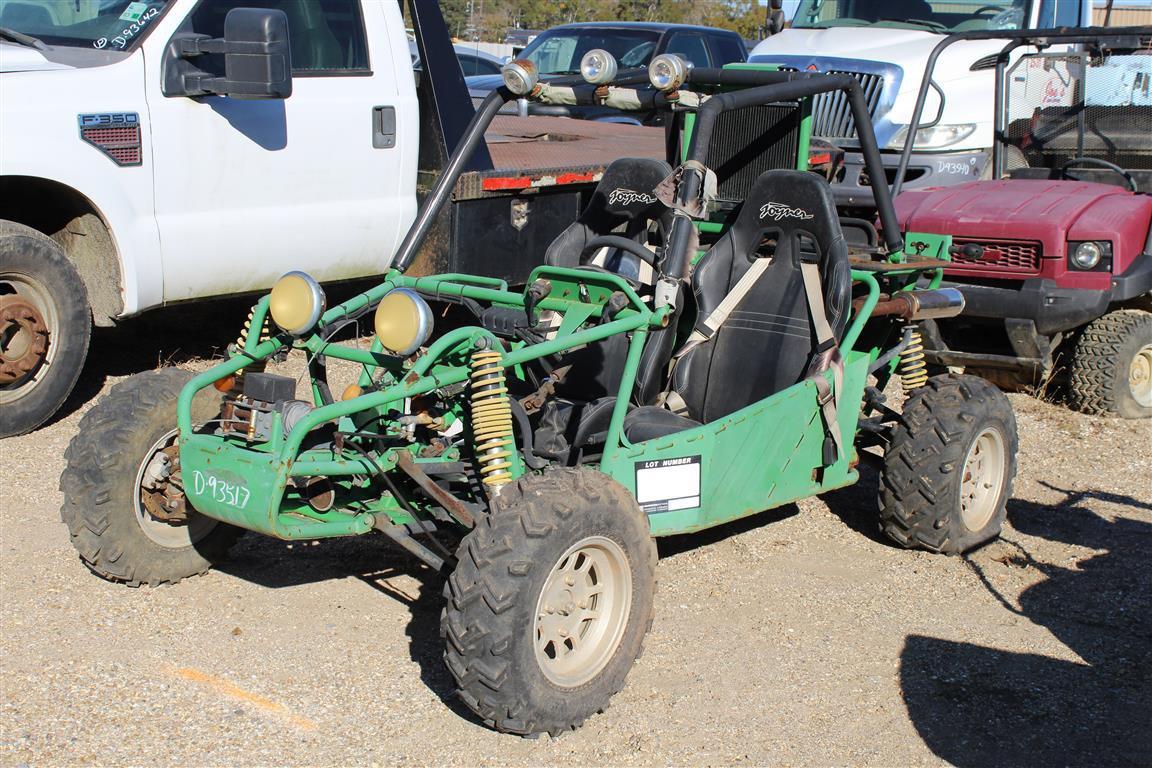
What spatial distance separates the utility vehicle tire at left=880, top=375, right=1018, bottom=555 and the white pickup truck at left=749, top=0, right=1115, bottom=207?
12.9 ft

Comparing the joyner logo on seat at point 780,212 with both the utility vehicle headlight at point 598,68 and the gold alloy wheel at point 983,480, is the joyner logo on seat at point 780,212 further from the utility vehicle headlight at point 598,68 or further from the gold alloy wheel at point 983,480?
the gold alloy wheel at point 983,480

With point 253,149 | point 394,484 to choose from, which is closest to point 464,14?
point 253,149

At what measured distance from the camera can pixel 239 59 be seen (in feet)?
20.6

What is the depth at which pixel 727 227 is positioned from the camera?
5.85m

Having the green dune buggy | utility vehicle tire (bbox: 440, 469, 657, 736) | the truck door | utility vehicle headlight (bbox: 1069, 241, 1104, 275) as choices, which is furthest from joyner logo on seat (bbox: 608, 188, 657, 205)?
utility vehicle headlight (bbox: 1069, 241, 1104, 275)

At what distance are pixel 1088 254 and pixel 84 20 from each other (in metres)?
5.44

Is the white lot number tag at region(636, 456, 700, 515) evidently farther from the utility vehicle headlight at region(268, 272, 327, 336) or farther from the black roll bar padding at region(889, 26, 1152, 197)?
the black roll bar padding at region(889, 26, 1152, 197)

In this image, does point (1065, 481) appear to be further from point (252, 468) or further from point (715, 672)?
point (252, 468)

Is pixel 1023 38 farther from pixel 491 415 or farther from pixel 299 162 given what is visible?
pixel 491 415

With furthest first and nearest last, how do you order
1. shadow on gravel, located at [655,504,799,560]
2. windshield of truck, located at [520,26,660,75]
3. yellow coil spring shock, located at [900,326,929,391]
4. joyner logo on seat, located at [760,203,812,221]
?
windshield of truck, located at [520,26,660,75], yellow coil spring shock, located at [900,326,929,391], shadow on gravel, located at [655,504,799,560], joyner logo on seat, located at [760,203,812,221]

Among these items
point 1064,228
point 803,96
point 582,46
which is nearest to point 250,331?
point 803,96

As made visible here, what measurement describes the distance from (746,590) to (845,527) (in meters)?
1.02

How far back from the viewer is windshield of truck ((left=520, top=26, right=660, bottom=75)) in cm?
1262

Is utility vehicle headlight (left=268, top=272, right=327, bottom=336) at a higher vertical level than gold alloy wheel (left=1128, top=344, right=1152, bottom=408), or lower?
higher
